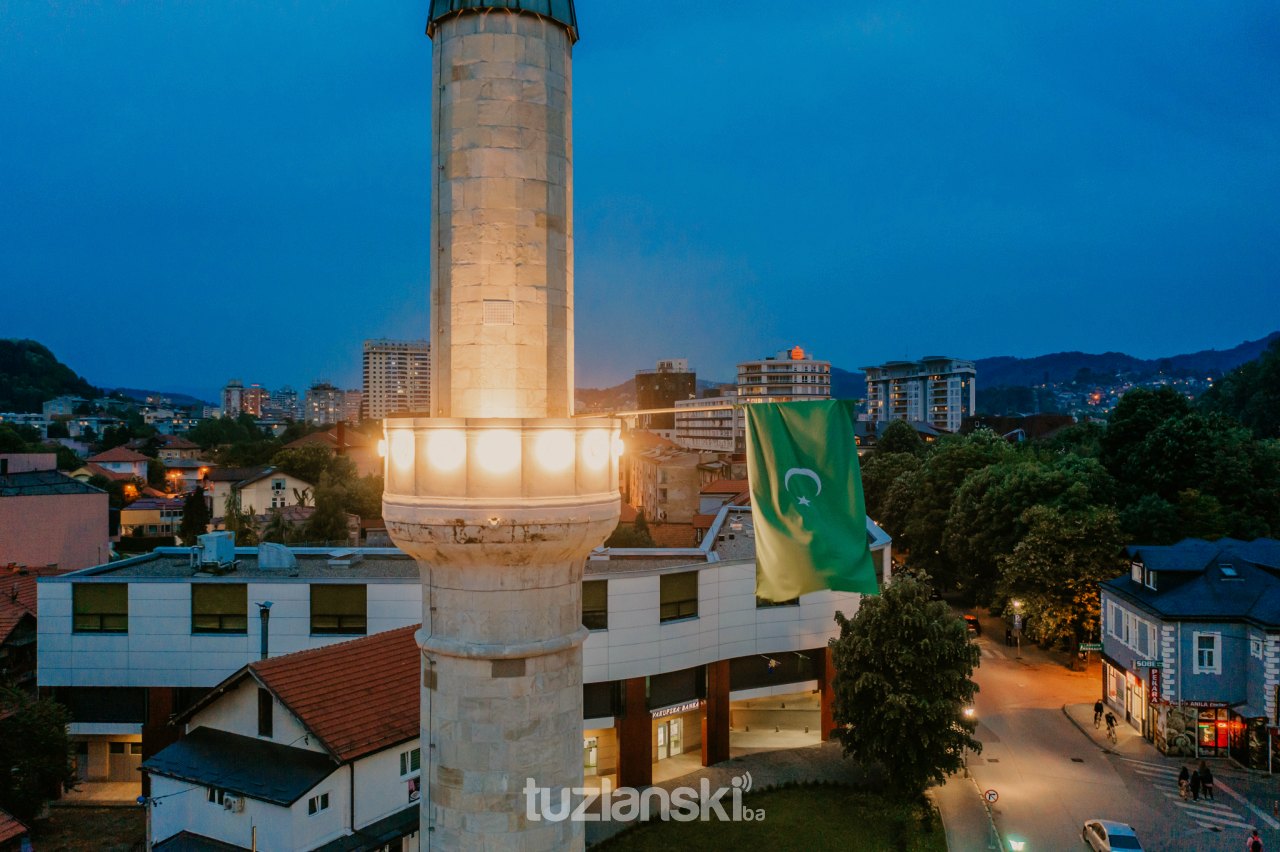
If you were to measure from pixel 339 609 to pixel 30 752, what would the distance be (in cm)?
804

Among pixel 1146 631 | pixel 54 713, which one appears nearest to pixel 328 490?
pixel 54 713

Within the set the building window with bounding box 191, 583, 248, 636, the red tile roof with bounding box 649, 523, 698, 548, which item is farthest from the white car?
the red tile roof with bounding box 649, 523, 698, 548

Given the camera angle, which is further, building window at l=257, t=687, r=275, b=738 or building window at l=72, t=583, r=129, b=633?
building window at l=72, t=583, r=129, b=633

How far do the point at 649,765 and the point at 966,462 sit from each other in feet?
117

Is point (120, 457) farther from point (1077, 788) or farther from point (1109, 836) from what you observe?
point (1109, 836)

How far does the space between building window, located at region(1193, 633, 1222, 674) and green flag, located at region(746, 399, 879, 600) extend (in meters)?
26.4

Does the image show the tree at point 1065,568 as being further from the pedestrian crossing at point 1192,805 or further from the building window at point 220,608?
the building window at point 220,608

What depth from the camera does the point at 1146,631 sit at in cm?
3077

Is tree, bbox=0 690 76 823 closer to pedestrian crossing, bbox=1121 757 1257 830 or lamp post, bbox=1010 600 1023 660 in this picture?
pedestrian crossing, bbox=1121 757 1257 830

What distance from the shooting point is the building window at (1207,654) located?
2891cm

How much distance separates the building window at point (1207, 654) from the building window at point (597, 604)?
20.9 metres

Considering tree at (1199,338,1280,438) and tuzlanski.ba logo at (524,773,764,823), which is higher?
tree at (1199,338,1280,438)

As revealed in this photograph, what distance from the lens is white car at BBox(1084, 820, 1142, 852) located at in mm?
21297

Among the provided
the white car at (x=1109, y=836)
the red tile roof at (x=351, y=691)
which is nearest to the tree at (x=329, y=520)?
the red tile roof at (x=351, y=691)
